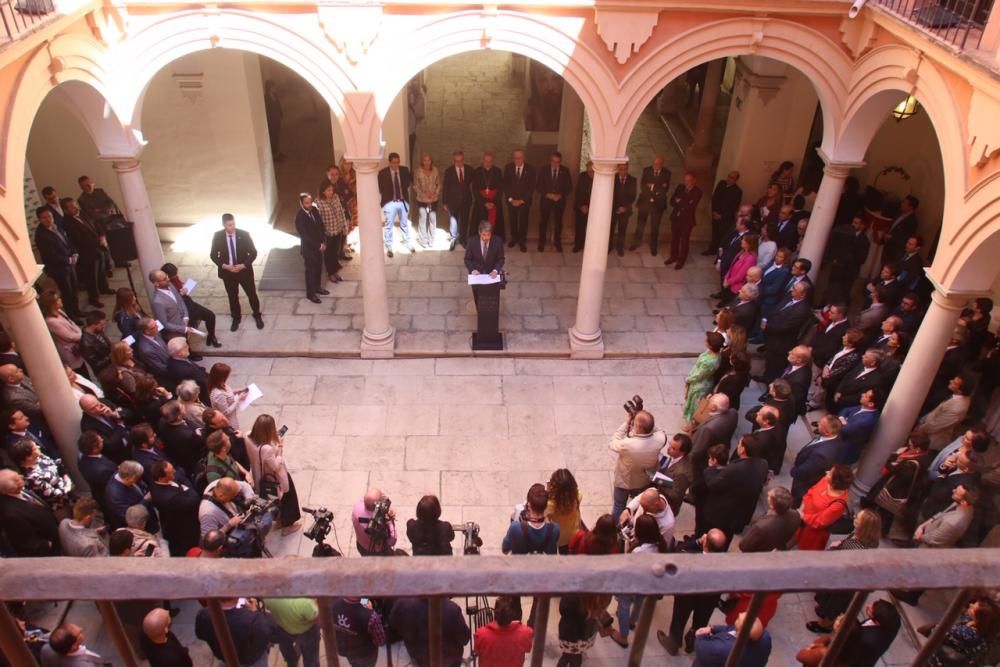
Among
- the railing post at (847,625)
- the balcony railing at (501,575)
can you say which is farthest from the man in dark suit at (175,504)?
the railing post at (847,625)

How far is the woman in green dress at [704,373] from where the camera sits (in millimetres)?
8125

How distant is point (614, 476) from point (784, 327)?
8.85 feet

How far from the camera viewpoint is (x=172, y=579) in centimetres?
158

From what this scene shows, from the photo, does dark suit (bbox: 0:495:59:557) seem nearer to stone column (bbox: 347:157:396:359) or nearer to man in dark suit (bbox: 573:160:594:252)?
stone column (bbox: 347:157:396:359)

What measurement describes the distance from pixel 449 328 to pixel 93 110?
15.4ft

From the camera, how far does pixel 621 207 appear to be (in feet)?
38.0

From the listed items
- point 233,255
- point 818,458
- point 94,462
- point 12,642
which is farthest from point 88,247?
point 12,642

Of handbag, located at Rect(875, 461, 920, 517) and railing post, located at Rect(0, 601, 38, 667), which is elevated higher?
railing post, located at Rect(0, 601, 38, 667)

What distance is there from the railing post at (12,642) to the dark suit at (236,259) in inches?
332

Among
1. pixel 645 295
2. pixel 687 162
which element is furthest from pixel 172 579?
pixel 687 162

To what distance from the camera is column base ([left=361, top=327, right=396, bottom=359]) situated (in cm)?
1021

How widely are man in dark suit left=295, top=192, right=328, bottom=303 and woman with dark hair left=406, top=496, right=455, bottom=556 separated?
5320mm

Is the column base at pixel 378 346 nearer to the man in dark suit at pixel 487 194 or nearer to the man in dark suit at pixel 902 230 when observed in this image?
the man in dark suit at pixel 487 194

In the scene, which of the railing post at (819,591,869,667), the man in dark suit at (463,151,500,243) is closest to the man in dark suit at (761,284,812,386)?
the man in dark suit at (463,151,500,243)
